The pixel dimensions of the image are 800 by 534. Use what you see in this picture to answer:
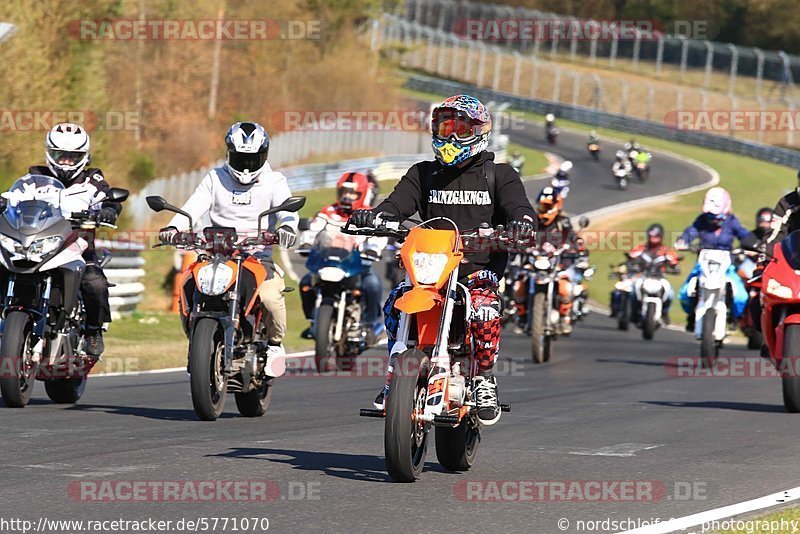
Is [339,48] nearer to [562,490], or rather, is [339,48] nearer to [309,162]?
[309,162]

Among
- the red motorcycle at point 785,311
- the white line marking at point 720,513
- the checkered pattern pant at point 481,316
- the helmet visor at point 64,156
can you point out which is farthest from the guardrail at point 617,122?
the white line marking at point 720,513

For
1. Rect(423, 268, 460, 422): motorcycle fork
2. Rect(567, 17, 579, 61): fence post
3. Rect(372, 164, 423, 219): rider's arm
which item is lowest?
Rect(567, 17, 579, 61): fence post

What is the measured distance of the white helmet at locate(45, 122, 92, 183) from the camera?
11797 millimetres

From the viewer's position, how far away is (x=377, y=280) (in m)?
17.8

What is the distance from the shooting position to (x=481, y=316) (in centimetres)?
830

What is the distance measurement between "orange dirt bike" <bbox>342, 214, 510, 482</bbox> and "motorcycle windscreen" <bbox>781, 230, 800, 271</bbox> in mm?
4841

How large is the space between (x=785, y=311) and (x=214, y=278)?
190 inches

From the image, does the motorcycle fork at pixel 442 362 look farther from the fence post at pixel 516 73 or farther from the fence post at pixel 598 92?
the fence post at pixel 516 73

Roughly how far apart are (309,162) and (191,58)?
6.92m

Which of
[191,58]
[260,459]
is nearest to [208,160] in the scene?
[191,58]

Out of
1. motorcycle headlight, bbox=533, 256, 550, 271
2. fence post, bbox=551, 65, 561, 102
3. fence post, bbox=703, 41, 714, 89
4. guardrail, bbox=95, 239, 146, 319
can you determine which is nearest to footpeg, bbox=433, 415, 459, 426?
motorcycle headlight, bbox=533, 256, 550, 271

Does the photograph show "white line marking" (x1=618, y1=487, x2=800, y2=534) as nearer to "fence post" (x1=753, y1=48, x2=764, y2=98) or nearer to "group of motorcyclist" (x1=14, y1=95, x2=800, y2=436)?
"group of motorcyclist" (x1=14, y1=95, x2=800, y2=436)

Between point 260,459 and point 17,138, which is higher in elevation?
point 260,459

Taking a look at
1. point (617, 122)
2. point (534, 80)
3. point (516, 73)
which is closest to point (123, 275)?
point (617, 122)
